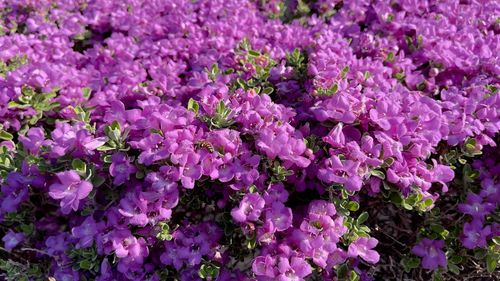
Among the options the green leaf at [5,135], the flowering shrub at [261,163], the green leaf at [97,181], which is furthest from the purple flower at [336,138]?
the green leaf at [5,135]

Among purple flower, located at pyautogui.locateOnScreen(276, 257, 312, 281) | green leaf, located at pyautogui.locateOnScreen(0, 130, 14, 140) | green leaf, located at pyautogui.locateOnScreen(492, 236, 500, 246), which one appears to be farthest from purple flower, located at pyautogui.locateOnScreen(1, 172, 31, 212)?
green leaf, located at pyautogui.locateOnScreen(492, 236, 500, 246)

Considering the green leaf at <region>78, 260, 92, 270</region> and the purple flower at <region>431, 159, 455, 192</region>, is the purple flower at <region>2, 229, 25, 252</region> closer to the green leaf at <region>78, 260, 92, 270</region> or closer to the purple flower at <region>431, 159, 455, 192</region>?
the green leaf at <region>78, 260, 92, 270</region>

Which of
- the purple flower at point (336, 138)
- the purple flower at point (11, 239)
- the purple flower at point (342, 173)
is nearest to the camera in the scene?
the purple flower at point (342, 173)

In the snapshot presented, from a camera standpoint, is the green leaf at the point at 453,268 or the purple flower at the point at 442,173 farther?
the green leaf at the point at 453,268

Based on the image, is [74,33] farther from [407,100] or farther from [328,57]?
[407,100]

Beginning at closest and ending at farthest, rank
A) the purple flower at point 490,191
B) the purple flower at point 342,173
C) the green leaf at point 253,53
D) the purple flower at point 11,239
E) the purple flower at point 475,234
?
the purple flower at point 342,173, the purple flower at point 475,234, the purple flower at point 490,191, the purple flower at point 11,239, the green leaf at point 253,53

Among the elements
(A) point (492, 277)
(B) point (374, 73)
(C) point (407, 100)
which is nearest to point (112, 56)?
(B) point (374, 73)

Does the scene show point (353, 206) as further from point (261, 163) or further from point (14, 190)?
point (14, 190)

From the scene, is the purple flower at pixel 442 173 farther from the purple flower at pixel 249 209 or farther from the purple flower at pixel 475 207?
the purple flower at pixel 249 209
